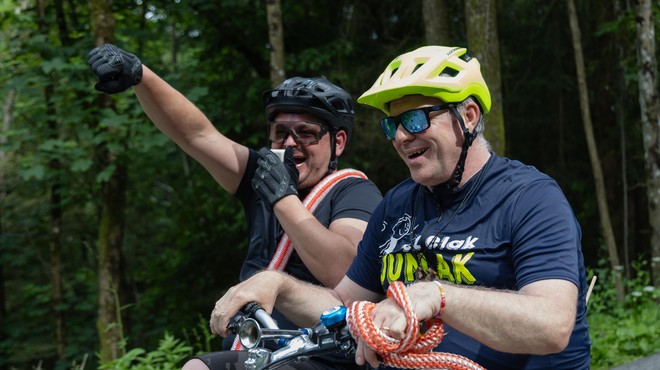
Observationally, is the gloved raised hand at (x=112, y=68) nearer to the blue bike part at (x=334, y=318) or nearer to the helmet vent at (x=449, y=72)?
the helmet vent at (x=449, y=72)

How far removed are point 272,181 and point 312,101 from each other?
0.62m

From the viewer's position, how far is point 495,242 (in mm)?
2432

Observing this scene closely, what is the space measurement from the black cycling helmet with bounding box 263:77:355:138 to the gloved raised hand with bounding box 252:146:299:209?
0.44 meters

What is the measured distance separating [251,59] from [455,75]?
416 inches

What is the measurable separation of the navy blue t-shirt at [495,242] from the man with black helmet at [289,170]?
1.54ft

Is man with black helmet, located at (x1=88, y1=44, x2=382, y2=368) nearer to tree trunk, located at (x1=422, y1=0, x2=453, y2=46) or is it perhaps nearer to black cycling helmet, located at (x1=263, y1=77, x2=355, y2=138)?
black cycling helmet, located at (x1=263, y1=77, x2=355, y2=138)

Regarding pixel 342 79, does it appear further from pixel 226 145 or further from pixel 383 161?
pixel 226 145

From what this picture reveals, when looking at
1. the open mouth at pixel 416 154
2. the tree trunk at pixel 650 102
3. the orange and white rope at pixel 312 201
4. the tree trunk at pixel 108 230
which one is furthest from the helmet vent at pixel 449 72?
the tree trunk at pixel 650 102

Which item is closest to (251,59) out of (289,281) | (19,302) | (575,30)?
(575,30)

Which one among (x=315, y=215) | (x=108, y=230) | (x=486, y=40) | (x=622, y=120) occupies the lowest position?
(x=108, y=230)

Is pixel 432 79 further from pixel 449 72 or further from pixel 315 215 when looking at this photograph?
pixel 315 215

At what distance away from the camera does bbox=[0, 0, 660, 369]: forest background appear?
30.1ft

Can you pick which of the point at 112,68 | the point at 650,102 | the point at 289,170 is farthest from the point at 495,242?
the point at 650,102

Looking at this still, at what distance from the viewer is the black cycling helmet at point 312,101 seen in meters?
3.68
